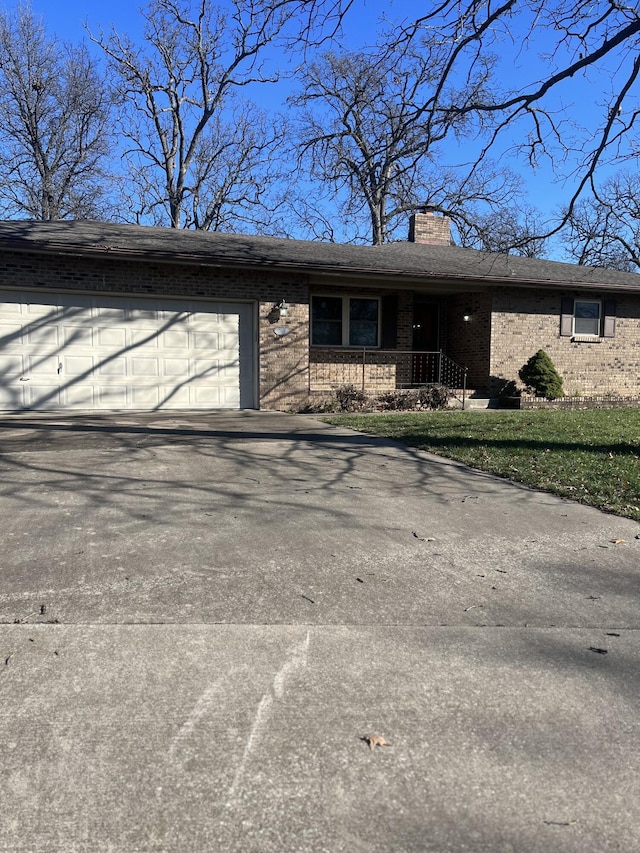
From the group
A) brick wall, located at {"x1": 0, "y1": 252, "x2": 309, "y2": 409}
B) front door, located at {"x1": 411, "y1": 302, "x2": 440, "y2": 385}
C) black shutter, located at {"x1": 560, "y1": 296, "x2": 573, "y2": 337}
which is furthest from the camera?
front door, located at {"x1": 411, "y1": 302, "x2": 440, "y2": 385}

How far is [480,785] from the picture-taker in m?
2.04

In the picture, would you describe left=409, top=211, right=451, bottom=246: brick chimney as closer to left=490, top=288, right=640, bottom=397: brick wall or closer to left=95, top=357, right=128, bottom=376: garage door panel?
left=490, top=288, right=640, bottom=397: brick wall

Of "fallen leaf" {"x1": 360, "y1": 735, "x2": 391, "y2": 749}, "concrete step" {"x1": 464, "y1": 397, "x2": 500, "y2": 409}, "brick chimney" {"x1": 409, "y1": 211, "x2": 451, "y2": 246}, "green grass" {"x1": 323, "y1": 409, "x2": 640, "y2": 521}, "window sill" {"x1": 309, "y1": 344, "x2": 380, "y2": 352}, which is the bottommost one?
"fallen leaf" {"x1": 360, "y1": 735, "x2": 391, "y2": 749}

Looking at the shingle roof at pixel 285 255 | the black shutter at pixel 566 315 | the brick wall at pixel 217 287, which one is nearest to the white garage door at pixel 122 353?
the brick wall at pixel 217 287

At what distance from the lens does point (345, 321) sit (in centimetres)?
1598

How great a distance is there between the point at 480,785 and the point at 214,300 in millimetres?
12094

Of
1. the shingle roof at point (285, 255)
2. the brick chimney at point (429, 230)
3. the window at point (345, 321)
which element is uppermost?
the brick chimney at point (429, 230)

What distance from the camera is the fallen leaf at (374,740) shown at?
2244 millimetres

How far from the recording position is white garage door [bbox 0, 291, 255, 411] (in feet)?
39.1

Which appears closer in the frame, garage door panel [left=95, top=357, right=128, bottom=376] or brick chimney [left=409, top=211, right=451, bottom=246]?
garage door panel [left=95, top=357, right=128, bottom=376]

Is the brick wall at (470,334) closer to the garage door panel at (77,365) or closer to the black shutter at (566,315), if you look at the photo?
the black shutter at (566,315)

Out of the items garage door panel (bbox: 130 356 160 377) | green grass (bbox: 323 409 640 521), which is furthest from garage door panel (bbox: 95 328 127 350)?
green grass (bbox: 323 409 640 521)

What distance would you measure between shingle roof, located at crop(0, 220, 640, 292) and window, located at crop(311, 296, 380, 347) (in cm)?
125

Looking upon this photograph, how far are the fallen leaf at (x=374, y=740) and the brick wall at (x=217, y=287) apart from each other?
11471mm
